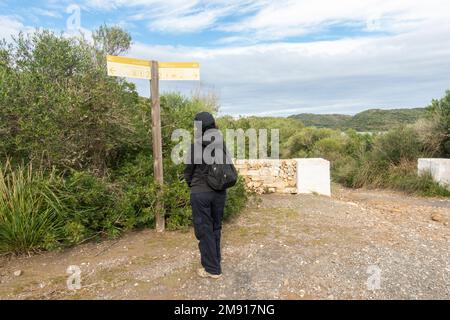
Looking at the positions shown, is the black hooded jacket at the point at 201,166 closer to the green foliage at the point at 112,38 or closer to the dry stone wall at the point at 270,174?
the dry stone wall at the point at 270,174

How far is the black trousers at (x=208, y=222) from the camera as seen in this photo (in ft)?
11.8

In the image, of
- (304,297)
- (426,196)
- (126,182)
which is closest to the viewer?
(304,297)

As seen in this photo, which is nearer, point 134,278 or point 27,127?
point 134,278

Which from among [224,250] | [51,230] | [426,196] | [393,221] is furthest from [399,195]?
[51,230]

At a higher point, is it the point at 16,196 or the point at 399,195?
the point at 16,196

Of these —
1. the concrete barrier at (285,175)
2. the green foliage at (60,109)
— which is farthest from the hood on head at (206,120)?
the concrete barrier at (285,175)

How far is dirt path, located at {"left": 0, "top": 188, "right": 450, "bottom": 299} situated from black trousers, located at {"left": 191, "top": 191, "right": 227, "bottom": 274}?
0.66 ft

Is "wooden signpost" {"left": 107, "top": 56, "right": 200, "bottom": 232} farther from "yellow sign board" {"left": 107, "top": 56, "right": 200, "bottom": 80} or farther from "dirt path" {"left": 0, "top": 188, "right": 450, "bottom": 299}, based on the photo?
"dirt path" {"left": 0, "top": 188, "right": 450, "bottom": 299}

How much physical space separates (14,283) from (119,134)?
8.57ft

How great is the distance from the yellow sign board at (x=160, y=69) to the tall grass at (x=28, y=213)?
1697mm

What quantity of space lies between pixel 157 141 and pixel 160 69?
3.39ft

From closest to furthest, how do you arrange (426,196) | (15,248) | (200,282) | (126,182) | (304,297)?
1. (304,297)
2. (200,282)
3. (15,248)
4. (126,182)
5. (426,196)

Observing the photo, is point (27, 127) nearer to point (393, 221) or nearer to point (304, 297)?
point (304, 297)

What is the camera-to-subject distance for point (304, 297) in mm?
3340
